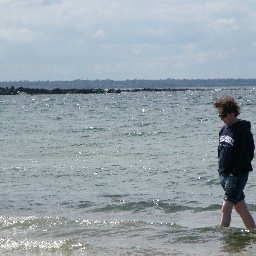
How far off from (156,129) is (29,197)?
62.8 ft

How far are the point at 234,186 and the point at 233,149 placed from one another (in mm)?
500

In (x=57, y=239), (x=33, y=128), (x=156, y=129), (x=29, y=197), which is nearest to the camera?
(x=57, y=239)

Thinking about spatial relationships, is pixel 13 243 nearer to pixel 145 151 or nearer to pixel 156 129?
pixel 145 151

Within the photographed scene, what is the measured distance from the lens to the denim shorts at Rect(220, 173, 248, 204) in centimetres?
940

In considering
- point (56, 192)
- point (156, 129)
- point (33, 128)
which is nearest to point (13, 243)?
point (56, 192)

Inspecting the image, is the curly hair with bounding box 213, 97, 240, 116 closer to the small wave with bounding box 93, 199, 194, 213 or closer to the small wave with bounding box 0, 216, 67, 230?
the small wave with bounding box 0, 216, 67, 230

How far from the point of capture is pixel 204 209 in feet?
42.2

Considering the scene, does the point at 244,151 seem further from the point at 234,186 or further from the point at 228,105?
the point at 228,105

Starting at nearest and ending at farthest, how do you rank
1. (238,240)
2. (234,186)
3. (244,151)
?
(244,151), (234,186), (238,240)

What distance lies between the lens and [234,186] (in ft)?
30.9

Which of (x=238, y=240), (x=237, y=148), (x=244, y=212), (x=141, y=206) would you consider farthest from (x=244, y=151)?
(x=141, y=206)

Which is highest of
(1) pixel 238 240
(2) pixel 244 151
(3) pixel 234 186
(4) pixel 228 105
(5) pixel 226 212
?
(4) pixel 228 105

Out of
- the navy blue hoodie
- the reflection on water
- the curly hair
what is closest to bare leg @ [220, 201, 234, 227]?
the reflection on water

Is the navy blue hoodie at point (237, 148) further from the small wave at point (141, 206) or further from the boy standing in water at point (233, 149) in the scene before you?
the small wave at point (141, 206)
